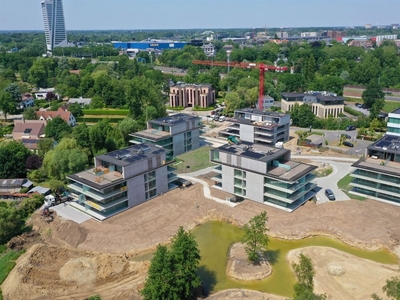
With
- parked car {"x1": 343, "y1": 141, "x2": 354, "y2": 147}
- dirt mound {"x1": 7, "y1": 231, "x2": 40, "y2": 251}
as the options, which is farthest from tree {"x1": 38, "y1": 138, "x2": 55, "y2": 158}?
parked car {"x1": 343, "y1": 141, "x2": 354, "y2": 147}

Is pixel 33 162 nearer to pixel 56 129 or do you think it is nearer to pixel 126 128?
pixel 56 129

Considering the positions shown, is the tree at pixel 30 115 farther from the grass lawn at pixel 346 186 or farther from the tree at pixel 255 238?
the grass lawn at pixel 346 186

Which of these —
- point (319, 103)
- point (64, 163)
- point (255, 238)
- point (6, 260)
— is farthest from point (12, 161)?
point (319, 103)

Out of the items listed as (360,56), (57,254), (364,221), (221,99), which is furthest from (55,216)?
(360,56)

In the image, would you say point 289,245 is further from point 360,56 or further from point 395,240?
point 360,56

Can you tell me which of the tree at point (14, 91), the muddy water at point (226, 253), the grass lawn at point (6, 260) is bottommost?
the muddy water at point (226, 253)

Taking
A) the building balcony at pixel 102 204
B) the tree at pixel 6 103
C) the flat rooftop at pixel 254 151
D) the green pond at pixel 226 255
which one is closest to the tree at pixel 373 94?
the flat rooftop at pixel 254 151
